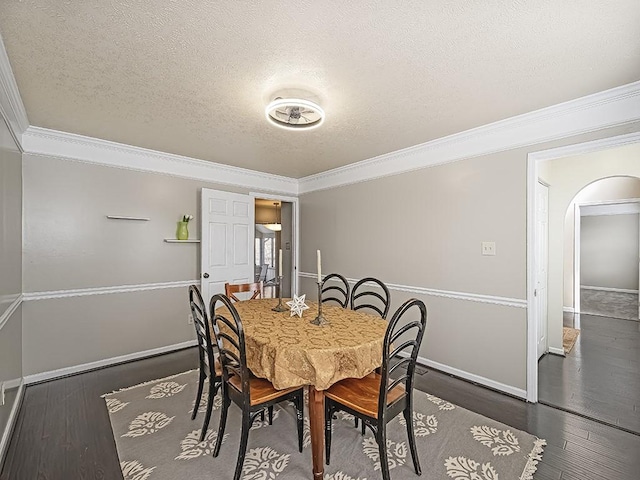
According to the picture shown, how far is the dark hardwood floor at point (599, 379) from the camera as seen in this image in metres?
2.52

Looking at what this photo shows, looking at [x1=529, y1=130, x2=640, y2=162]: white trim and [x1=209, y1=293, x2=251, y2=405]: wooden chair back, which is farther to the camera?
[x1=529, y1=130, x2=640, y2=162]: white trim

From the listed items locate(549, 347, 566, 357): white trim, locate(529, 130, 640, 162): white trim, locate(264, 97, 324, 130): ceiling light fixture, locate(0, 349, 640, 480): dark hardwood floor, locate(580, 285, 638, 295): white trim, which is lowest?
locate(0, 349, 640, 480): dark hardwood floor

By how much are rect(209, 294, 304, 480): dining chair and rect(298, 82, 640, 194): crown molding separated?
268 cm

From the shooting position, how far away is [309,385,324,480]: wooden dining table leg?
175cm

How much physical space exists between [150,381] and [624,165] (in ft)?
18.5

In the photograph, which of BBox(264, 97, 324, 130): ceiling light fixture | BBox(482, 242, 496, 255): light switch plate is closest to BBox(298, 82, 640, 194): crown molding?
BBox(482, 242, 496, 255): light switch plate

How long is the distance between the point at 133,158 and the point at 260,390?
3.08 metres

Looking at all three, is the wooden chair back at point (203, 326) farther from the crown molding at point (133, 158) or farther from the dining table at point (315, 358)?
the crown molding at point (133, 158)

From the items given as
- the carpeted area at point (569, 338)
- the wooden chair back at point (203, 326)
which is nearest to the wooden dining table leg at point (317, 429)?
the wooden chair back at point (203, 326)

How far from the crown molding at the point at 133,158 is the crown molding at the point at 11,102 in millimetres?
196

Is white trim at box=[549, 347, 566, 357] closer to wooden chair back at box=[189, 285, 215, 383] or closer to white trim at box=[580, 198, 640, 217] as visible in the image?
wooden chair back at box=[189, 285, 215, 383]

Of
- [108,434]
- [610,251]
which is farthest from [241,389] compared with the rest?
[610,251]

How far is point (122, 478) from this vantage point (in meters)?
1.81

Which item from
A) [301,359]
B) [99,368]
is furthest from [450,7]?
[99,368]
